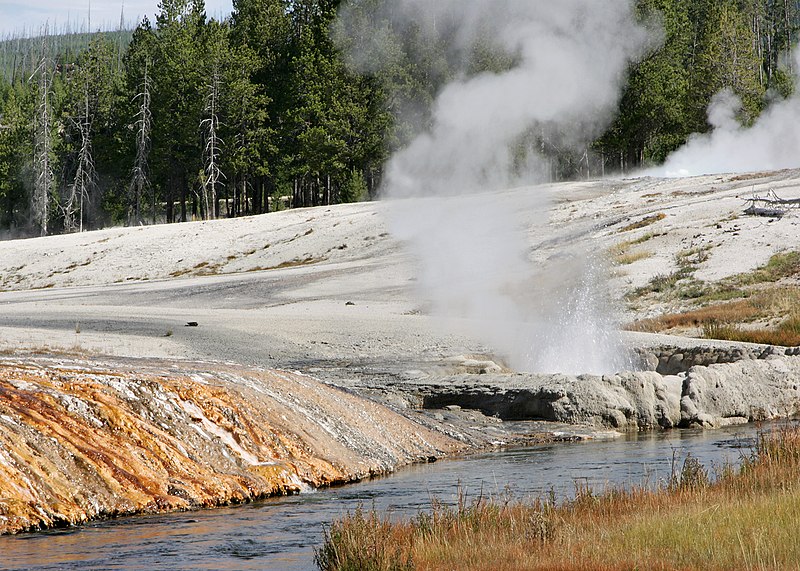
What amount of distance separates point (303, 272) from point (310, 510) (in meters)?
28.5

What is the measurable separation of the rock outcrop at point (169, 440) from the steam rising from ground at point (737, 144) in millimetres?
46011

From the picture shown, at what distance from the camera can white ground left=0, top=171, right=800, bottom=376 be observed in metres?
22.0

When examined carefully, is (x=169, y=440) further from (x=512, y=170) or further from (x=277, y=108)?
(x=277, y=108)

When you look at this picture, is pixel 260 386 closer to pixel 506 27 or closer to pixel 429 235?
pixel 506 27

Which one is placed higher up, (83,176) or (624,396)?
(83,176)

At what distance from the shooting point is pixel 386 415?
14.5 meters

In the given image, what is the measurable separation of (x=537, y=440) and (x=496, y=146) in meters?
35.6

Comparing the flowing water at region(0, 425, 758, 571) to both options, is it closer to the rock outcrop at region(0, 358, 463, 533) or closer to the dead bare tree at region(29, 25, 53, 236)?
the rock outcrop at region(0, 358, 463, 533)

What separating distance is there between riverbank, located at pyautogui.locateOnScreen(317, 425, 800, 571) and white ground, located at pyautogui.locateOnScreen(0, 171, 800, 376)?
397 inches

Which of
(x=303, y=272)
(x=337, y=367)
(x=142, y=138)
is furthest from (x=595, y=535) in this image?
(x=142, y=138)

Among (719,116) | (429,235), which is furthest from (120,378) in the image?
(719,116)

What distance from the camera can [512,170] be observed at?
53062mm

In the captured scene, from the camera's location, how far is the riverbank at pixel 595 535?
21.8 ft

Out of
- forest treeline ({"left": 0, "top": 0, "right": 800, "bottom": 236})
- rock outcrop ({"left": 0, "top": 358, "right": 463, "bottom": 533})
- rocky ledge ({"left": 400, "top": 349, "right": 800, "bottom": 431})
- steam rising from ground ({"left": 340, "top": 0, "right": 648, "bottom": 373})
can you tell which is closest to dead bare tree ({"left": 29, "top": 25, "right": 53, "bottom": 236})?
forest treeline ({"left": 0, "top": 0, "right": 800, "bottom": 236})
